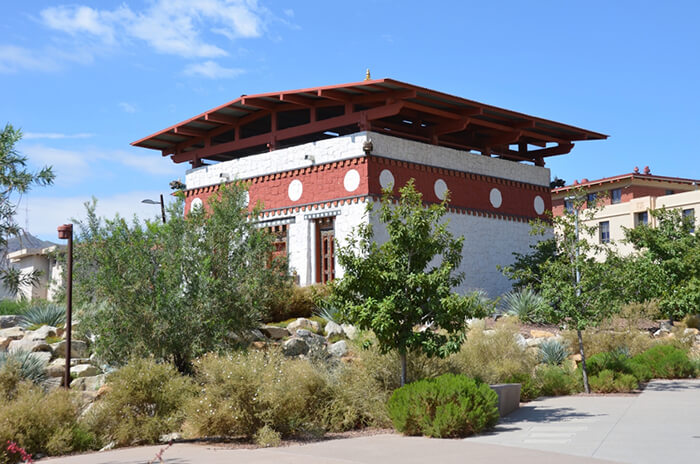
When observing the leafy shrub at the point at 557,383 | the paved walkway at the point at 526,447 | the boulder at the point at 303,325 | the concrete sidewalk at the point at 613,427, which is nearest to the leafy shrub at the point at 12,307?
the boulder at the point at 303,325

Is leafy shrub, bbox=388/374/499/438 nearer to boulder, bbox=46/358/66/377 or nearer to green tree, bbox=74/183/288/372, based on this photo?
green tree, bbox=74/183/288/372

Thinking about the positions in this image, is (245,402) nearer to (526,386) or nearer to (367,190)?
(526,386)

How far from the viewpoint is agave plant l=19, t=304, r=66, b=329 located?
2181 centimetres

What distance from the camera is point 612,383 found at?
642 inches

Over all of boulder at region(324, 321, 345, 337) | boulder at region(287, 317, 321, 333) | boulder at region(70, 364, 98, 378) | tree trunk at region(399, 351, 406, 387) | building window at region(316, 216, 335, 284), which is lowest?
boulder at region(70, 364, 98, 378)

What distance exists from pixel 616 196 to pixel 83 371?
141 ft

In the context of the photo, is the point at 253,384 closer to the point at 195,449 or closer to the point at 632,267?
the point at 195,449

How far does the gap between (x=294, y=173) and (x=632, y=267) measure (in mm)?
13370

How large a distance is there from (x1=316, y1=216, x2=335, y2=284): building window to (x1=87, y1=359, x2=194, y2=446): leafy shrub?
13002 millimetres

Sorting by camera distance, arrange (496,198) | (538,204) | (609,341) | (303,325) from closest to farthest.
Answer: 1. (303,325)
2. (609,341)
3. (496,198)
4. (538,204)

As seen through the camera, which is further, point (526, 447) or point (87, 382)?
point (87, 382)

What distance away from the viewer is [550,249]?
27375 millimetres

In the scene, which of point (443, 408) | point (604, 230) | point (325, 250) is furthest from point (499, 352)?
point (604, 230)

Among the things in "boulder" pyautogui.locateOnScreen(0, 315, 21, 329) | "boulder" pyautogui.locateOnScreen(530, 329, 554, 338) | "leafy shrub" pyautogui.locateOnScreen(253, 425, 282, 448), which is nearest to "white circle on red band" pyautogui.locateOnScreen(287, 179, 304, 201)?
"boulder" pyautogui.locateOnScreen(530, 329, 554, 338)
